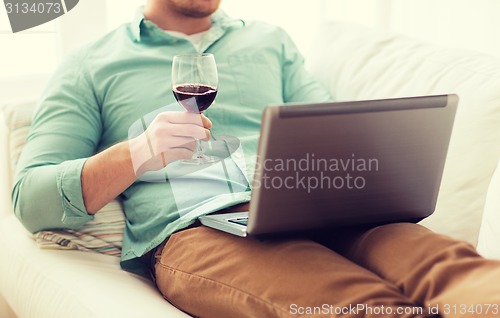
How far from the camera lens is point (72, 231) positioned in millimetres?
1476

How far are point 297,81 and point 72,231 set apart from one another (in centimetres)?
79

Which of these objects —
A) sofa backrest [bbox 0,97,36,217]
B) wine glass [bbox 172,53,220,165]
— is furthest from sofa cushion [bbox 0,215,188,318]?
wine glass [bbox 172,53,220,165]

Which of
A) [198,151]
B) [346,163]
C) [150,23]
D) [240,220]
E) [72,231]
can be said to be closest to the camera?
[346,163]

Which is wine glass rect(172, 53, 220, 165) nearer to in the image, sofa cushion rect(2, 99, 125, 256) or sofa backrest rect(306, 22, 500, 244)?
sofa cushion rect(2, 99, 125, 256)

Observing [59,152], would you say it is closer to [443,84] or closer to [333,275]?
[333,275]

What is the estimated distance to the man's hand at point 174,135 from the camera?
1246 mm

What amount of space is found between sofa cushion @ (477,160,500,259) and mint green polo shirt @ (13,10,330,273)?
0.50 m

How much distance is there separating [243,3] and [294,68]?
3.55 ft

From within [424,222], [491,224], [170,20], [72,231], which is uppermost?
[170,20]

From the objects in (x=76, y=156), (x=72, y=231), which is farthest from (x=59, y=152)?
(x=72, y=231)

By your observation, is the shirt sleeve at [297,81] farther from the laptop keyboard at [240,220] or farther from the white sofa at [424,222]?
the laptop keyboard at [240,220]

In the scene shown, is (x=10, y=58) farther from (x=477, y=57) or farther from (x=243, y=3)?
(x=477, y=57)

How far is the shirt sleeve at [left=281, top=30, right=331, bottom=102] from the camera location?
6.02ft

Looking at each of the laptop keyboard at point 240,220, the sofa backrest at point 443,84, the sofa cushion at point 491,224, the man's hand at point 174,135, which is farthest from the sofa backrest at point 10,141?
the sofa cushion at point 491,224
